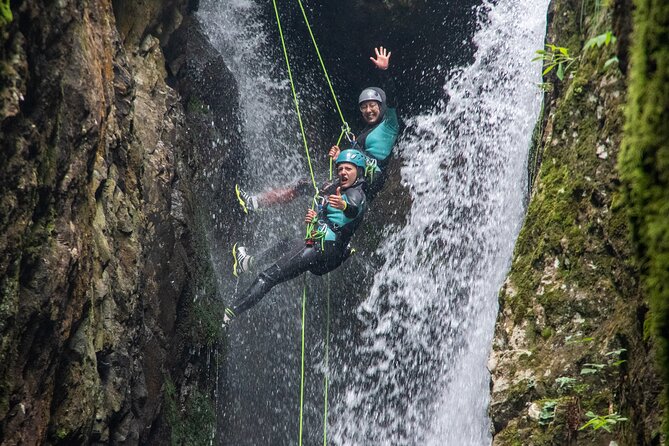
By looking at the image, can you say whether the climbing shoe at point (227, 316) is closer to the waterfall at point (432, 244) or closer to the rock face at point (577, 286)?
the waterfall at point (432, 244)

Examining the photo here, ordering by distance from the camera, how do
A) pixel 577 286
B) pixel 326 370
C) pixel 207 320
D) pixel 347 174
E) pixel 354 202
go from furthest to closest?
pixel 326 370, pixel 347 174, pixel 354 202, pixel 207 320, pixel 577 286

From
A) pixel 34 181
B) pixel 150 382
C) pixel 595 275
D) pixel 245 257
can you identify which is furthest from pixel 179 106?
pixel 595 275

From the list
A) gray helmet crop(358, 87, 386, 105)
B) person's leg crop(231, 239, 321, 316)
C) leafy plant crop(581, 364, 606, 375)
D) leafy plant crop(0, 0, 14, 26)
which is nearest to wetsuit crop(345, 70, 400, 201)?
gray helmet crop(358, 87, 386, 105)

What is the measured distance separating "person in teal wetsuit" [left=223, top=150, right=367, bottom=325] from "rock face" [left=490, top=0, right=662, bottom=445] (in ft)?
12.1

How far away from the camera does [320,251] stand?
8.57 meters

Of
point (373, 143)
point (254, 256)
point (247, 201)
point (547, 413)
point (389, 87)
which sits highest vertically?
point (389, 87)

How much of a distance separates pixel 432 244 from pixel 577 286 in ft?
18.8

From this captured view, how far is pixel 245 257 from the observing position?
883 cm

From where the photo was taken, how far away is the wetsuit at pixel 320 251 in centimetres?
848

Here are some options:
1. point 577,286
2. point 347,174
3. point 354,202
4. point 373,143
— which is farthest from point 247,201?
point 577,286

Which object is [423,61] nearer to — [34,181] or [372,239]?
[372,239]

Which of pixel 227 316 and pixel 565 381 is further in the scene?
pixel 227 316

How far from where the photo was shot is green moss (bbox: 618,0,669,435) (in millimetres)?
→ 2473

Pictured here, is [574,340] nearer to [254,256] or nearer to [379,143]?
[379,143]
